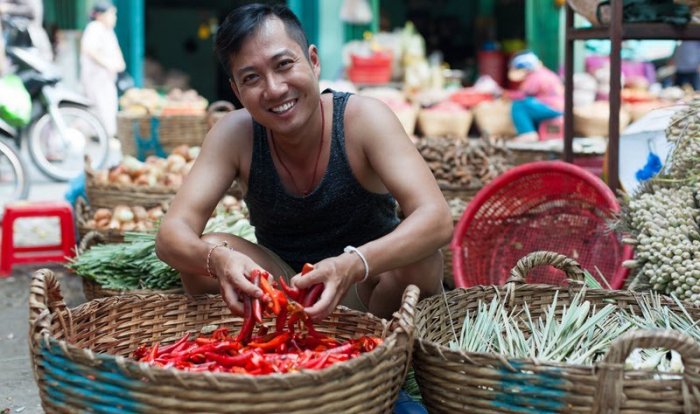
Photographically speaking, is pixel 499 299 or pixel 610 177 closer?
pixel 499 299

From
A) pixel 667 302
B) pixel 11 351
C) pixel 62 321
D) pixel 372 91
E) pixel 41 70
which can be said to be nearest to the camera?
pixel 62 321

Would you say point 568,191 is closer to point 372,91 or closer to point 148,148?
point 148,148

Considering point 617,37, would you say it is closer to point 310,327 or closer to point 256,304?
point 310,327

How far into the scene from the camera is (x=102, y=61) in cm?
1050

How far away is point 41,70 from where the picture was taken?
8.41m

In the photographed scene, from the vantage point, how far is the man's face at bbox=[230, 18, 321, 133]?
2633 mm

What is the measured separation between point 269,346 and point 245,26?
36.0 inches

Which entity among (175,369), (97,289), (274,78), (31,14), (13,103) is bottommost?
(97,289)

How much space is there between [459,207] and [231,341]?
8.41 ft

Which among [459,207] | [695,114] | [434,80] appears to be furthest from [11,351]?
[434,80]

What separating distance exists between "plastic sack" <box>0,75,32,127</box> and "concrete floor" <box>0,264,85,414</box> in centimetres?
256

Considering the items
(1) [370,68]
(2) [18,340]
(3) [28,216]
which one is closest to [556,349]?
(2) [18,340]

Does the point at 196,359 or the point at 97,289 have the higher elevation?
the point at 196,359

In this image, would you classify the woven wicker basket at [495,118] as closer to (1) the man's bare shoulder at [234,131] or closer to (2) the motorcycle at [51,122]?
(2) the motorcycle at [51,122]
